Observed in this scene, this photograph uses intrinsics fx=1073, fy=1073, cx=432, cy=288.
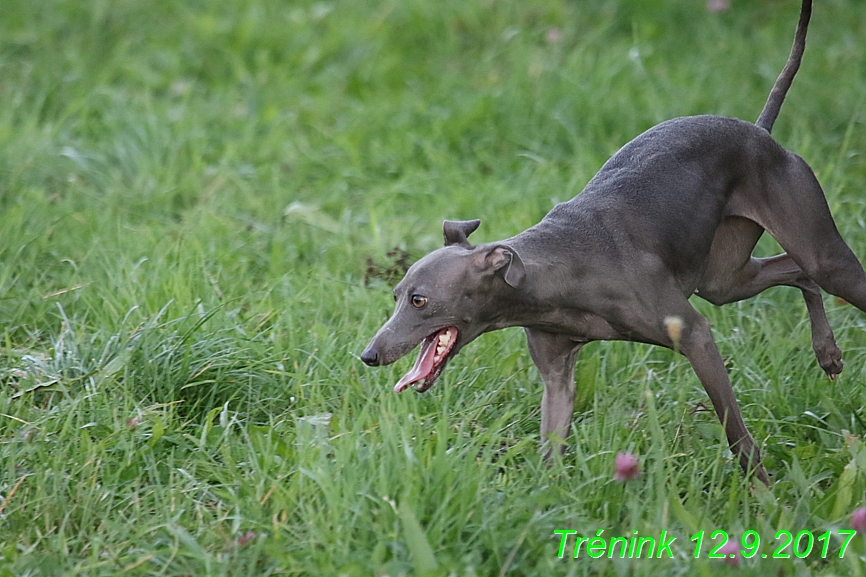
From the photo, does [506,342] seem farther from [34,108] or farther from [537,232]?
[34,108]

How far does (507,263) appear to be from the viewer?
316 centimetres

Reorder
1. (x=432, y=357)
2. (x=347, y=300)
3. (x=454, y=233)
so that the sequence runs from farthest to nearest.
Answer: (x=347, y=300) < (x=454, y=233) < (x=432, y=357)

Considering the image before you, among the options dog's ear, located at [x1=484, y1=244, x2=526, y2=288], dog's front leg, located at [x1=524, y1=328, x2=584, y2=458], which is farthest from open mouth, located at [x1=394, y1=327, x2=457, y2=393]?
dog's front leg, located at [x1=524, y1=328, x2=584, y2=458]

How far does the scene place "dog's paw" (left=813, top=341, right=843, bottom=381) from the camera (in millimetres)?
3814

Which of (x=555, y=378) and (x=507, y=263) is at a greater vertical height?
(x=507, y=263)

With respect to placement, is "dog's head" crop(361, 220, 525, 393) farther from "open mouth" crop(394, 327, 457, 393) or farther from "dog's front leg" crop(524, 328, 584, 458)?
"dog's front leg" crop(524, 328, 584, 458)

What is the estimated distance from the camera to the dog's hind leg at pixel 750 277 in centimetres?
382

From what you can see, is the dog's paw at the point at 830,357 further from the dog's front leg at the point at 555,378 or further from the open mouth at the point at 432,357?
the open mouth at the point at 432,357

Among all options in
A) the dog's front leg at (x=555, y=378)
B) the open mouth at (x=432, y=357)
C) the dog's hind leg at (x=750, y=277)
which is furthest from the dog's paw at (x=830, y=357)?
the open mouth at (x=432, y=357)

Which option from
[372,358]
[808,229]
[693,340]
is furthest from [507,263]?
[808,229]

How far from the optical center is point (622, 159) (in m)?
3.66

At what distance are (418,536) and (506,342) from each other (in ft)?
5.12

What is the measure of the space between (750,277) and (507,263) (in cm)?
123

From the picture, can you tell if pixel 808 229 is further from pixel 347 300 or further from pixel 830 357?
pixel 347 300
